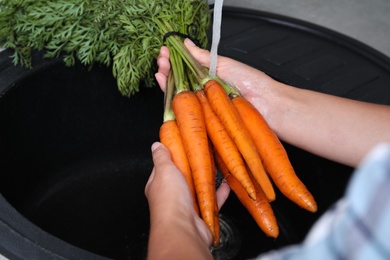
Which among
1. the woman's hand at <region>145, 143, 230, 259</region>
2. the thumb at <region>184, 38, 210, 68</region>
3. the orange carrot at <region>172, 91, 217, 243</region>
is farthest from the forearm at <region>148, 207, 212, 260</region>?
the thumb at <region>184, 38, 210, 68</region>

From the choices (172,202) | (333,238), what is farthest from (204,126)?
(333,238)

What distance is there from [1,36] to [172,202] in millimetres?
708

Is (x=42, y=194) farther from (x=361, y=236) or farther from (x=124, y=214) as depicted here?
(x=361, y=236)

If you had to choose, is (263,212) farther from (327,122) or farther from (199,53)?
(199,53)

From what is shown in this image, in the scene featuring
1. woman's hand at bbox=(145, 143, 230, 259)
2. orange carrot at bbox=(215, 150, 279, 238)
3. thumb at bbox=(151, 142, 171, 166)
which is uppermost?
woman's hand at bbox=(145, 143, 230, 259)

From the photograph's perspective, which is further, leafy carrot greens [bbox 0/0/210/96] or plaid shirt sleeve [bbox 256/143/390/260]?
leafy carrot greens [bbox 0/0/210/96]

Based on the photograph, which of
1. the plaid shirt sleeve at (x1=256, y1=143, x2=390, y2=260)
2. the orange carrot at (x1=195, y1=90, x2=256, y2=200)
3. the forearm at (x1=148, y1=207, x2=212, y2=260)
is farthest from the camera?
the orange carrot at (x1=195, y1=90, x2=256, y2=200)

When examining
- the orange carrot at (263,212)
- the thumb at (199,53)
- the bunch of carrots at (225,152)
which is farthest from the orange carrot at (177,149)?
the thumb at (199,53)

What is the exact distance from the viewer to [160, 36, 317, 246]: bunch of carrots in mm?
872

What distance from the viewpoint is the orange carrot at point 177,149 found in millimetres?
900

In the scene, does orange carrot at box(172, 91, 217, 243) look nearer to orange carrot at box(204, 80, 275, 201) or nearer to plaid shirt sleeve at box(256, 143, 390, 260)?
orange carrot at box(204, 80, 275, 201)

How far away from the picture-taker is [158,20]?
1134 mm

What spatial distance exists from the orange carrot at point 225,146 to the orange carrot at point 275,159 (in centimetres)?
5

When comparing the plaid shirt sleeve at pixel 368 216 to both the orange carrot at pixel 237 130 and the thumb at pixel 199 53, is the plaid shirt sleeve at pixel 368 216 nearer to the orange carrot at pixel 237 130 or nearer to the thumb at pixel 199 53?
the orange carrot at pixel 237 130
